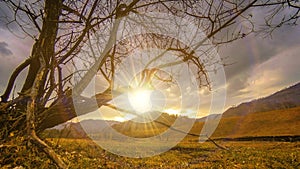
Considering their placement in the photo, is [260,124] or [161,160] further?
[260,124]

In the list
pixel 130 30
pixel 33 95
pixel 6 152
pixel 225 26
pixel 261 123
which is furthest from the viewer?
pixel 261 123

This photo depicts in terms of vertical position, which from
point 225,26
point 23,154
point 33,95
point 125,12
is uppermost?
point 125,12

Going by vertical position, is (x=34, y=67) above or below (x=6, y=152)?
above

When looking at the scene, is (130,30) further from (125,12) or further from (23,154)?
(23,154)

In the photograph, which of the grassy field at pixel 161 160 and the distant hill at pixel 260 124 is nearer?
the grassy field at pixel 161 160

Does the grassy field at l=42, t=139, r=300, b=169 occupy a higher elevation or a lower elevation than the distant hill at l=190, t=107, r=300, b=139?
lower

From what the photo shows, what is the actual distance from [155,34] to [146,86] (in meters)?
1.05

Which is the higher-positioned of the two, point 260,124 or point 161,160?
point 260,124

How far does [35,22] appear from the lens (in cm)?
421

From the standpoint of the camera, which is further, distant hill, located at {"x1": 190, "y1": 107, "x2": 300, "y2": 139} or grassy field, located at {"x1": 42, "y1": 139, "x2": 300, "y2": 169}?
distant hill, located at {"x1": 190, "y1": 107, "x2": 300, "y2": 139}

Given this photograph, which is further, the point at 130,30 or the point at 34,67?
the point at 130,30

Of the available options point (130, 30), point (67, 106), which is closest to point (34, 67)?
point (67, 106)

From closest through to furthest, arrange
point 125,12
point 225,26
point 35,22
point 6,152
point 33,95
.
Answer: point 33,95, point 6,152, point 225,26, point 35,22, point 125,12

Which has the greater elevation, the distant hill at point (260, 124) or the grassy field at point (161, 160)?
the distant hill at point (260, 124)
